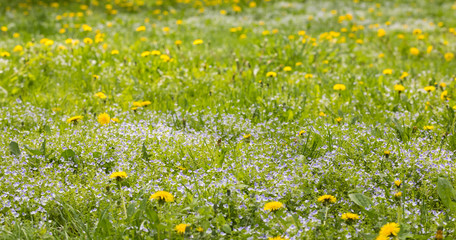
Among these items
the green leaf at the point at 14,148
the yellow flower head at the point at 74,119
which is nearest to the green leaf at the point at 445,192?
the yellow flower head at the point at 74,119

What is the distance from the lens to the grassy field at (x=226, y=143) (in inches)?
103

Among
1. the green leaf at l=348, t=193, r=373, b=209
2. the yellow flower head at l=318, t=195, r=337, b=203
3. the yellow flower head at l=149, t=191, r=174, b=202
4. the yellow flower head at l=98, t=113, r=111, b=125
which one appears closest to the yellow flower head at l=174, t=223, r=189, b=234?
the yellow flower head at l=149, t=191, r=174, b=202

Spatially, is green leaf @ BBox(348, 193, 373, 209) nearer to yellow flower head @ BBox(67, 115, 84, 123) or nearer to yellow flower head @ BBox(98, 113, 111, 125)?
yellow flower head @ BBox(98, 113, 111, 125)

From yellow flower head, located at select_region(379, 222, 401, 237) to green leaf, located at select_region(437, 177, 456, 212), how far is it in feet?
1.77

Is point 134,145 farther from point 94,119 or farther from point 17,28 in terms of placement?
point 17,28

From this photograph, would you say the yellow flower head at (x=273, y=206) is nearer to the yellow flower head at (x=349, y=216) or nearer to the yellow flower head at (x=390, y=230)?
the yellow flower head at (x=349, y=216)

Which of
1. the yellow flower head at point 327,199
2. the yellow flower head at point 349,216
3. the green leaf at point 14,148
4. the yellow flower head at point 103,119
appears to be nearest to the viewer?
the yellow flower head at point 349,216

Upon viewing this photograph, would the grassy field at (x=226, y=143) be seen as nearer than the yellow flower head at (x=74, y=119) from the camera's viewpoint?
Yes

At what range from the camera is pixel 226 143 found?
3629 mm

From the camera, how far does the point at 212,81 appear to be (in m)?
5.27

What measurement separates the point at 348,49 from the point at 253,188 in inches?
188

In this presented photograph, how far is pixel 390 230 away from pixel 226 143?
1.60 m

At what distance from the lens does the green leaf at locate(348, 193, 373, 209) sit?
8.76 ft

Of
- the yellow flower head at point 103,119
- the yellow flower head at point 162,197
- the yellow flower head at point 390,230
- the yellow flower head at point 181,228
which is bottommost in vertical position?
the yellow flower head at point 181,228
